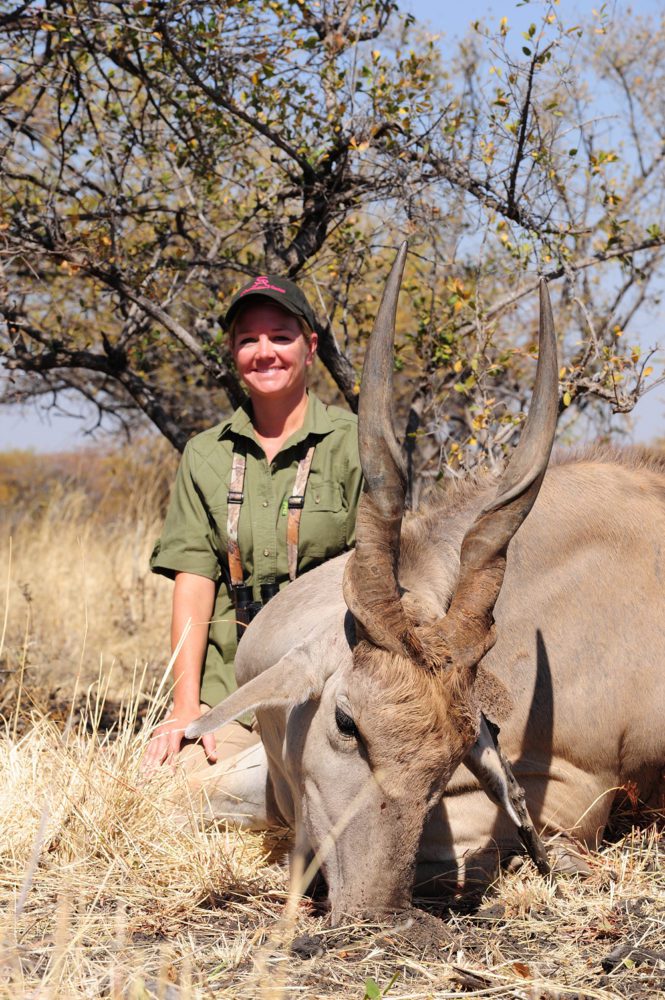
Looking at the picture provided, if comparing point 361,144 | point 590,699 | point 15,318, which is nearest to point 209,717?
point 590,699

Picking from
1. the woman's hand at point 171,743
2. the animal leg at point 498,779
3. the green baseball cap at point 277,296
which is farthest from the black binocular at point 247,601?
the animal leg at point 498,779

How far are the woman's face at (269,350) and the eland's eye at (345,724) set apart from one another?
195cm

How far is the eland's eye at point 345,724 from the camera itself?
3088 millimetres

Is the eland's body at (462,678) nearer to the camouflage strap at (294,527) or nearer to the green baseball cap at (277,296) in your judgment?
the camouflage strap at (294,527)

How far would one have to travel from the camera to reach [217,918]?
333 centimetres

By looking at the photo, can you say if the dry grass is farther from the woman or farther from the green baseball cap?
the green baseball cap

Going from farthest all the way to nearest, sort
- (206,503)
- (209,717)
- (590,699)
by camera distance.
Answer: (206,503) → (590,699) → (209,717)

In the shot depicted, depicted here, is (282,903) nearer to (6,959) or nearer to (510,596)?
(6,959)

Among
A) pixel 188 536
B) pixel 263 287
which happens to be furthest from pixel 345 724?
pixel 263 287

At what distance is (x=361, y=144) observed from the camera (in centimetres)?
531

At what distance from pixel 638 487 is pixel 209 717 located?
83.6 inches

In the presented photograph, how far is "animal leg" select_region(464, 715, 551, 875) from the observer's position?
3252 millimetres

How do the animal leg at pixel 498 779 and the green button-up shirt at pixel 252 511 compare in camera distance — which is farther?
the green button-up shirt at pixel 252 511

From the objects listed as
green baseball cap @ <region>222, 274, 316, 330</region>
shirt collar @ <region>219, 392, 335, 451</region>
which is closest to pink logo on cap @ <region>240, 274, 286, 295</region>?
green baseball cap @ <region>222, 274, 316, 330</region>
